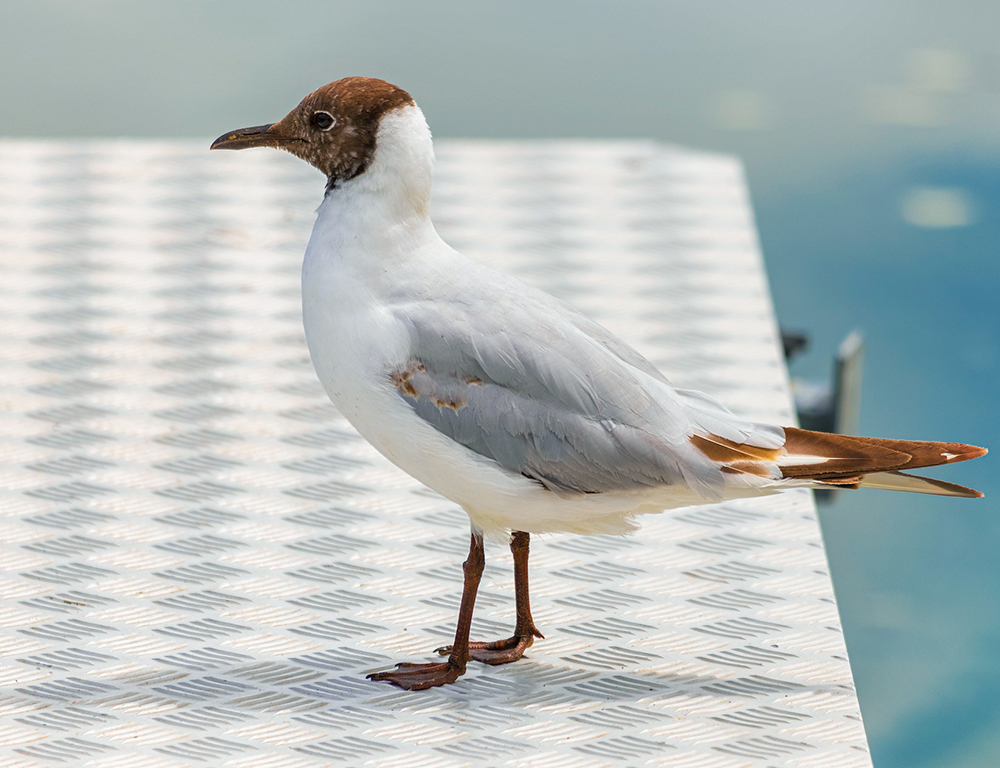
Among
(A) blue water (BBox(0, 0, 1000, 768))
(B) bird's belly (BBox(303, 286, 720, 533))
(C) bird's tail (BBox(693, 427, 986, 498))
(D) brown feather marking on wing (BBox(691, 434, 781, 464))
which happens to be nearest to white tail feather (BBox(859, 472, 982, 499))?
(C) bird's tail (BBox(693, 427, 986, 498))

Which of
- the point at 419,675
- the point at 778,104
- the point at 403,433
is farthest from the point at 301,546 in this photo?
the point at 778,104

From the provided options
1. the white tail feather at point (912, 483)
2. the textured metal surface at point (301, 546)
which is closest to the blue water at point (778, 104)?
the textured metal surface at point (301, 546)

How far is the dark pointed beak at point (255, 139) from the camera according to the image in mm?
1795

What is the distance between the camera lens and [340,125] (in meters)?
1.73

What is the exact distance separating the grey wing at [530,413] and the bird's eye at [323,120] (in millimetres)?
268

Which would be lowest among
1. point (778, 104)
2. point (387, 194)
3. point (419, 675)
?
point (419, 675)

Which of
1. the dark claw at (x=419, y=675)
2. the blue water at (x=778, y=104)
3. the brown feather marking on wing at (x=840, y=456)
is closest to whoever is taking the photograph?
the brown feather marking on wing at (x=840, y=456)

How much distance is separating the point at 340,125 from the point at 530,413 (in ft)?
1.49

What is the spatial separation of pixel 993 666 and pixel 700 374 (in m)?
1.10

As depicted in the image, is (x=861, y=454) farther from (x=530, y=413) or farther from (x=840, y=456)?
(x=530, y=413)

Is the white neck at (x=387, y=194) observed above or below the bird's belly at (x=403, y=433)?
above

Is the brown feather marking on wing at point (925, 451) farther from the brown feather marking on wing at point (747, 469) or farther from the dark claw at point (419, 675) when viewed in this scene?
the dark claw at point (419, 675)

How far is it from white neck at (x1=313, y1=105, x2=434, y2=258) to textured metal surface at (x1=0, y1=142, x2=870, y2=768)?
0.61m

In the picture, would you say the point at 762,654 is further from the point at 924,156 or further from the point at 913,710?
the point at 924,156
